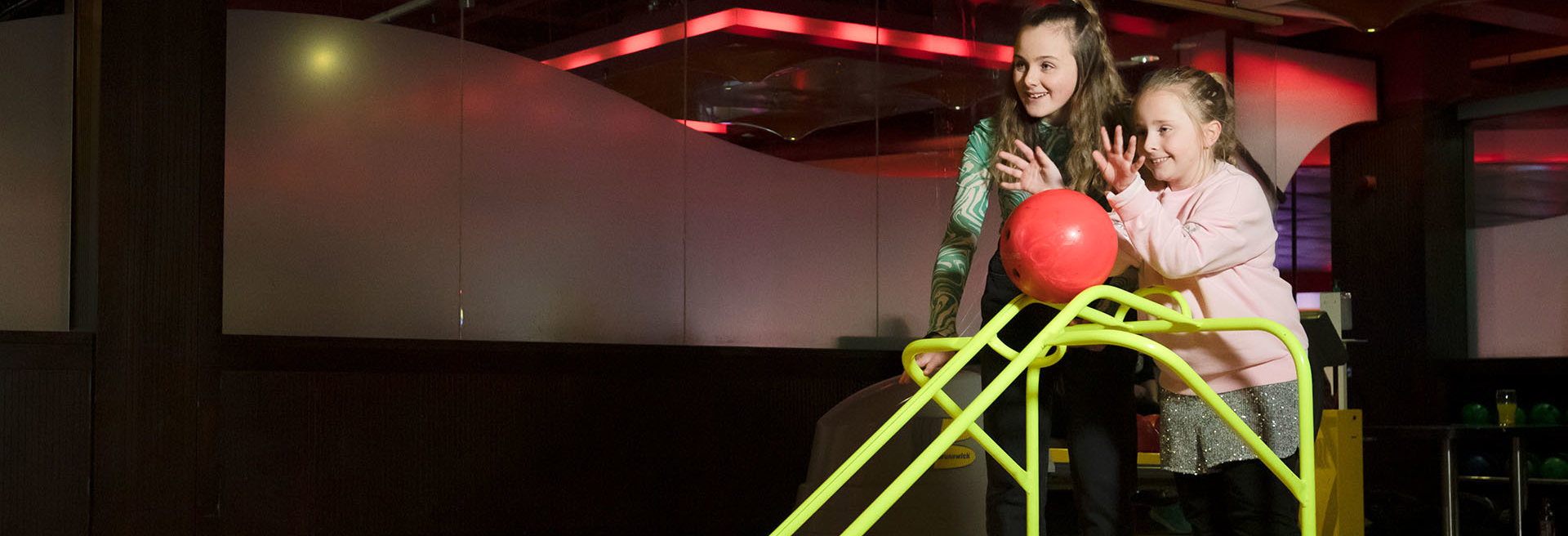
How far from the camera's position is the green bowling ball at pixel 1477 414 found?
5816 millimetres

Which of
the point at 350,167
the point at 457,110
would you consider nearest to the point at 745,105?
the point at 457,110

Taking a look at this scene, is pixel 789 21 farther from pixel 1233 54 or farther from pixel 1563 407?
pixel 1563 407

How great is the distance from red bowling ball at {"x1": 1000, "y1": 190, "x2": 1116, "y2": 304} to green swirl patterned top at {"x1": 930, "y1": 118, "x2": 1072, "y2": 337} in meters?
0.53

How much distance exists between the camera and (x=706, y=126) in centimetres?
432

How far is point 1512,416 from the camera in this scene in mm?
5328

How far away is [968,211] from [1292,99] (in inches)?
185

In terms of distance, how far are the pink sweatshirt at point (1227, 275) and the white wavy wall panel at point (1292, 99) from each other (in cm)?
448

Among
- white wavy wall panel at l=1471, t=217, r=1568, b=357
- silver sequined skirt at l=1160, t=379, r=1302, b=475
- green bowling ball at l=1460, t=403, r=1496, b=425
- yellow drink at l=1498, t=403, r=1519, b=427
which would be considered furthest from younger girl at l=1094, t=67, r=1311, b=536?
white wavy wall panel at l=1471, t=217, r=1568, b=357

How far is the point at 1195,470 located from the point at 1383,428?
10.4ft

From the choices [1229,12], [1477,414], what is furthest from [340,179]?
[1477,414]

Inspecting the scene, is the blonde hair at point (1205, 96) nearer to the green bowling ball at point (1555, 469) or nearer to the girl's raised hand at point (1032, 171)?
the girl's raised hand at point (1032, 171)

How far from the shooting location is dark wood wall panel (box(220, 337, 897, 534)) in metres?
3.25

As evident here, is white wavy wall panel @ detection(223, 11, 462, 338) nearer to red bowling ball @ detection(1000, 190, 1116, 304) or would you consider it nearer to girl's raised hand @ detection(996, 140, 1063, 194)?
girl's raised hand @ detection(996, 140, 1063, 194)

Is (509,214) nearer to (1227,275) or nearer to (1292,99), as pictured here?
(1227,275)
